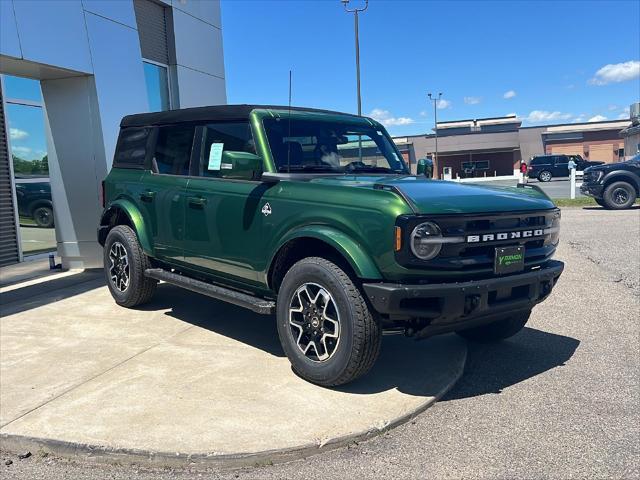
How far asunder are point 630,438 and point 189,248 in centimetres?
366

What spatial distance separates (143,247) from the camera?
568 centimetres

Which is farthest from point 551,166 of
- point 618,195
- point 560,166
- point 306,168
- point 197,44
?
point 306,168

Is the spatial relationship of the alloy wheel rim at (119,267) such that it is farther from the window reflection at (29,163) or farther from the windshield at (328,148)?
the window reflection at (29,163)

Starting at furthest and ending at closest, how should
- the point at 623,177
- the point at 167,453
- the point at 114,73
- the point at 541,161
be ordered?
the point at 541,161 < the point at 623,177 < the point at 114,73 < the point at 167,453

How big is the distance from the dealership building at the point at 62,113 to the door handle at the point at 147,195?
2.85 metres

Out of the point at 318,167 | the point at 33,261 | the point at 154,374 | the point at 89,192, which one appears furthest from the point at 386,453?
the point at 33,261

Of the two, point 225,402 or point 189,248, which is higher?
point 189,248

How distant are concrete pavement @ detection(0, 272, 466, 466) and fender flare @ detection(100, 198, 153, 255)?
2.50ft

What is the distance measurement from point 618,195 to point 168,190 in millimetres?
14493

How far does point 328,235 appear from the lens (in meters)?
3.77

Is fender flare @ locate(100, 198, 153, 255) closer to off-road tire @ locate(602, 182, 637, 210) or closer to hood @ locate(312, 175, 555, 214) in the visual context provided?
hood @ locate(312, 175, 555, 214)

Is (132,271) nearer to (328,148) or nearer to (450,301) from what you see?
(328,148)

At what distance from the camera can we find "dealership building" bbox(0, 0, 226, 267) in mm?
7445

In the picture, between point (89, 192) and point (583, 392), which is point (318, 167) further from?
point (89, 192)
